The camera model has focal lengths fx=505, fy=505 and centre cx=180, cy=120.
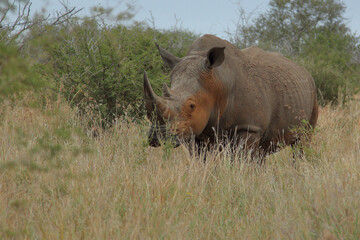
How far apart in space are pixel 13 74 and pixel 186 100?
7.50 ft

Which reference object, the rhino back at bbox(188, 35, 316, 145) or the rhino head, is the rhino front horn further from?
the rhino back at bbox(188, 35, 316, 145)

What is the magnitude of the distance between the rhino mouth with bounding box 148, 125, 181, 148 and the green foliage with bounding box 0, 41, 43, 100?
183 cm

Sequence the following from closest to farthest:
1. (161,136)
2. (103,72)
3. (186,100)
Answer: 1. (161,136)
2. (186,100)
3. (103,72)

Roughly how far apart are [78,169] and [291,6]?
23672mm

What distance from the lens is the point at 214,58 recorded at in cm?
511

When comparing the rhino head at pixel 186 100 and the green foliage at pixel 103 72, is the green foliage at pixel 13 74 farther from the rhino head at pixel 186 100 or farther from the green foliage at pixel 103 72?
the green foliage at pixel 103 72

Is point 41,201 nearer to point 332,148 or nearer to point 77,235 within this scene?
point 77,235

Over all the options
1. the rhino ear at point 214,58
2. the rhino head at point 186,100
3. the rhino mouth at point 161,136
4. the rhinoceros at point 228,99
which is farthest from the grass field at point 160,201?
the rhino ear at point 214,58

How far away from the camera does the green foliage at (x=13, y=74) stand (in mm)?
2711

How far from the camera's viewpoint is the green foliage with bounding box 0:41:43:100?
107 inches

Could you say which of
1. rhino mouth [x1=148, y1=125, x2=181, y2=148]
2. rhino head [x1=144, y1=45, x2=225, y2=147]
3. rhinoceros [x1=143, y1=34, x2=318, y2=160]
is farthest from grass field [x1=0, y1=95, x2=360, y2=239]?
rhinoceros [x1=143, y1=34, x2=318, y2=160]

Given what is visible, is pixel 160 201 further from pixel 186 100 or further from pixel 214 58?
pixel 214 58

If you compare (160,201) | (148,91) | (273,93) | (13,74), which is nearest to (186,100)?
(148,91)

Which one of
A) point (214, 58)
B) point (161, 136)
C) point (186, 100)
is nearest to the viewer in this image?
point (161, 136)
